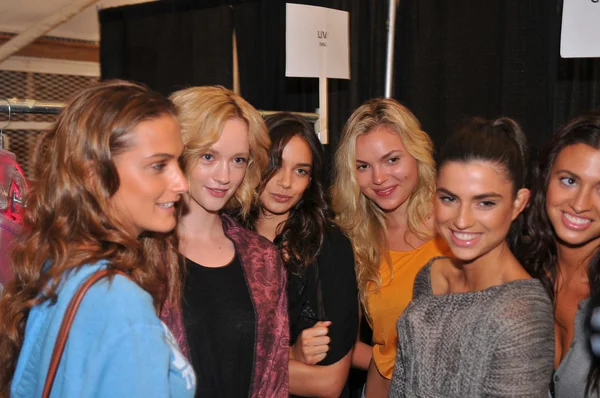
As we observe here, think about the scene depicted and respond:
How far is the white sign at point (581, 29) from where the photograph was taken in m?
1.75

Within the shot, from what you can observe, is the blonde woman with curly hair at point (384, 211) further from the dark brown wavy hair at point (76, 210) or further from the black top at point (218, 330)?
the dark brown wavy hair at point (76, 210)

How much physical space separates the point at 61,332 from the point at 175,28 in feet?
9.64

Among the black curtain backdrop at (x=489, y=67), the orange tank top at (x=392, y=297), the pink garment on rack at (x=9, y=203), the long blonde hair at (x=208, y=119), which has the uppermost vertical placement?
the black curtain backdrop at (x=489, y=67)

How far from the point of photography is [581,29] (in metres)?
1.76

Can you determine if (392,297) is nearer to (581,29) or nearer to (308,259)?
(308,259)

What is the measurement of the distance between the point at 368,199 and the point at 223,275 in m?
0.76

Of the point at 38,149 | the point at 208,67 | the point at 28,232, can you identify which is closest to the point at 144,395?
the point at 28,232

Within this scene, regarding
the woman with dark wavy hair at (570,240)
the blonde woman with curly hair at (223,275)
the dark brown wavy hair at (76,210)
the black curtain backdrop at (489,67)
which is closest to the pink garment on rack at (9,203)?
the dark brown wavy hair at (76,210)

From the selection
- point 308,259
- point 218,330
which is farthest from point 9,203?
point 308,259

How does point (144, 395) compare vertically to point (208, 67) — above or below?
below

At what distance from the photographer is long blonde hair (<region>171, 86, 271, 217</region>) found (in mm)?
1684

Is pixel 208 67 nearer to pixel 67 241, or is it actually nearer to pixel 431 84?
pixel 431 84

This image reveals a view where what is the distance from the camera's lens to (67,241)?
1.17 m

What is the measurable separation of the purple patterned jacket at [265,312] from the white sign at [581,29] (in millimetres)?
975
